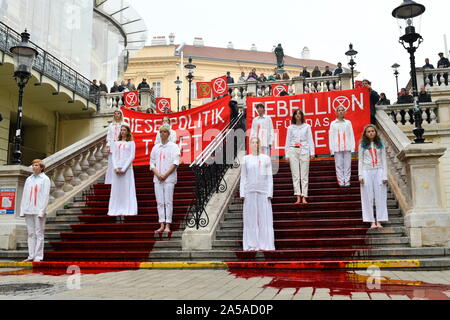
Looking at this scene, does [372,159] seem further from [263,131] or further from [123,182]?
[123,182]

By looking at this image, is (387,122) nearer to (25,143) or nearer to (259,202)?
(259,202)

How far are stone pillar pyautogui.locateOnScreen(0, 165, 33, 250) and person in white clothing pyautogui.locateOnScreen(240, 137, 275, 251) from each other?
4.96m

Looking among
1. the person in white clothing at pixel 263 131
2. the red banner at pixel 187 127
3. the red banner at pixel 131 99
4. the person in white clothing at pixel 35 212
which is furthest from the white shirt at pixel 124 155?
the red banner at pixel 131 99

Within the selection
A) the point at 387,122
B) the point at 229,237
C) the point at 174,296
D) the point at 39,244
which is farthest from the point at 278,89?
the point at 174,296

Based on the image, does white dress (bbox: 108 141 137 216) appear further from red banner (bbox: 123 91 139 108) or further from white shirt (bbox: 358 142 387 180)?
red banner (bbox: 123 91 139 108)

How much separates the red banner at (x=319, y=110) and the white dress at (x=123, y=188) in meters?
5.15

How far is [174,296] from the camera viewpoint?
15.0ft

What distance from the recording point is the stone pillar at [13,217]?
352 inches

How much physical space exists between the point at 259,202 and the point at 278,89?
1137cm

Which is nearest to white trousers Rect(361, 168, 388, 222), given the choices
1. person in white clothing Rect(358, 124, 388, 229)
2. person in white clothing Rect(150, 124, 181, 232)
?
person in white clothing Rect(358, 124, 388, 229)

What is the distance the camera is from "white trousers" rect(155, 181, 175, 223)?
838cm

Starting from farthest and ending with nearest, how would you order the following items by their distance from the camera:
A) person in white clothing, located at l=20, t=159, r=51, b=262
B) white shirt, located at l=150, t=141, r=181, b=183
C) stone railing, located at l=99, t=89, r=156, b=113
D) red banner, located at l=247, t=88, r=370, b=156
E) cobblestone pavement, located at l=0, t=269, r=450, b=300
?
stone railing, located at l=99, t=89, r=156, b=113, red banner, located at l=247, t=88, r=370, b=156, white shirt, located at l=150, t=141, r=181, b=183, person in white clothing, located at l=20, t=159, r=51, b=262, cobblestone pavement, located at l=0, t=269, r=450, b=300

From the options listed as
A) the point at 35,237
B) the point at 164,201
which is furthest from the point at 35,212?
the point at 164,201
